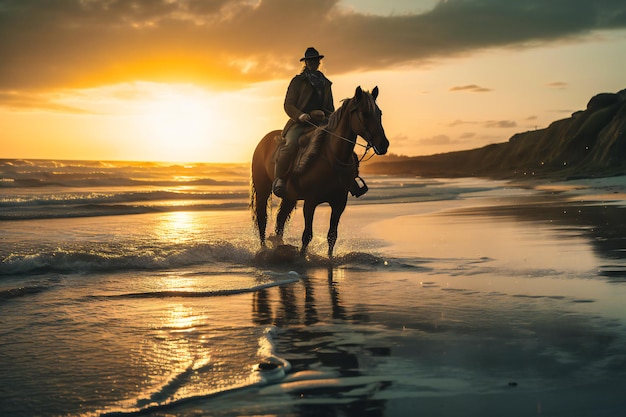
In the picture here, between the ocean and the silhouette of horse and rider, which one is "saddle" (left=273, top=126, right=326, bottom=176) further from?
the ocean

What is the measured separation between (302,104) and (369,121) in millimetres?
1931

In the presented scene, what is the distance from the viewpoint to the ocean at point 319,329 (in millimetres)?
4035

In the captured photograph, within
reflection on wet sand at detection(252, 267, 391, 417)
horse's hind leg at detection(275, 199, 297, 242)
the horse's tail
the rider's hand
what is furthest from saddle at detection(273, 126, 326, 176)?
reflection on wet sand at detection(252, 267, 391, 417)

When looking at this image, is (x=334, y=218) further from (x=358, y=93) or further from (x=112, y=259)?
(x=112, y=259)

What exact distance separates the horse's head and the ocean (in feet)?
5.79

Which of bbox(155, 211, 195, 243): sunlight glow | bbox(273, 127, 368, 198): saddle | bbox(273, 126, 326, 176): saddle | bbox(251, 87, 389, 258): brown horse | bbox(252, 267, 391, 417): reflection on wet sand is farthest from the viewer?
bbox(155, 211, 195, 243): sunlight glow

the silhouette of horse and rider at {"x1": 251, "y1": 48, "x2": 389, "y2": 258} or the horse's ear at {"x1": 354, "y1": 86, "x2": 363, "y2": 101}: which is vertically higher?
the horse's ear at {"x1": 354, "y1": 86, "x2": 363, "y2": 101}

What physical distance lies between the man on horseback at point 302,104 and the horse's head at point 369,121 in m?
1.28

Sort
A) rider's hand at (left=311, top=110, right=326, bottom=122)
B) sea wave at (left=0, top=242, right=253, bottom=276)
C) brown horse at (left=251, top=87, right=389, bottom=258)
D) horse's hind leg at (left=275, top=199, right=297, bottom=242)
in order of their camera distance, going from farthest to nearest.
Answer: horse's hind leg at (left=275, top=199, right=297, bottom=242) < rider's hand at (left=311, top=110, right=326, bottom=122) < sea wave at (left=0, top=242, right=253, bottom=276) < brown horse at (left=251, top=87, right=389, bottom=258)

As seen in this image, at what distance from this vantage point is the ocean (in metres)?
4.04

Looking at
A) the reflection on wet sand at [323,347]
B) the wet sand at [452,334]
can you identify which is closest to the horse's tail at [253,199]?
the wet sand at [452,334]

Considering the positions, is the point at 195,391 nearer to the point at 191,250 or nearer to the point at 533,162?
the point at 191,250

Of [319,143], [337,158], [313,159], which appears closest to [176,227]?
[313,159]

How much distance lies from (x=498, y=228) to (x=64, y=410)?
41.7ft
